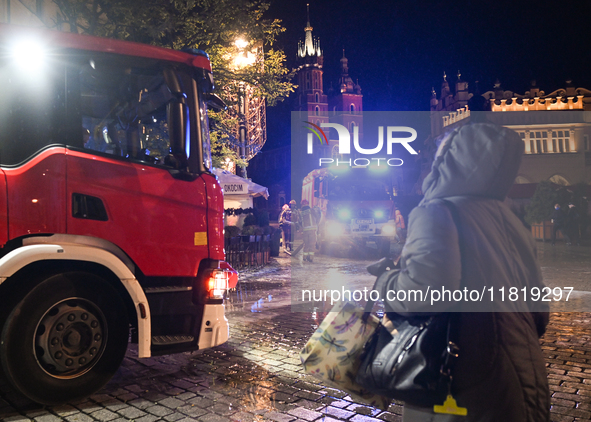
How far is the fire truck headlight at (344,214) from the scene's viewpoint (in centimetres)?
1766

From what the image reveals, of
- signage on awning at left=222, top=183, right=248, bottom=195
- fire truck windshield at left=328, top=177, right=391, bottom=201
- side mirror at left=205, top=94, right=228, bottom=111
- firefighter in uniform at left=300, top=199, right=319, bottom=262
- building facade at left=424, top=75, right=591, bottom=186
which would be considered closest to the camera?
side mirror at left=205, top=94, right=228, bottom=111

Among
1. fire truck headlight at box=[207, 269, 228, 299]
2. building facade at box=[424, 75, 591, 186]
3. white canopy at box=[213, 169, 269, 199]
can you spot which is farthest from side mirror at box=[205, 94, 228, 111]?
building facade at box=[424, 75, 591, 186]

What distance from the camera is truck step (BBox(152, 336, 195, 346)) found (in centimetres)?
443

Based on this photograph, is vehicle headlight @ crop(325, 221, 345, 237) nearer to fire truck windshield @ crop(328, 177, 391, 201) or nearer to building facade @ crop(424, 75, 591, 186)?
fire truck windshield @ crop(328, 177, 391, 201)

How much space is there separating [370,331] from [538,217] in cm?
2459

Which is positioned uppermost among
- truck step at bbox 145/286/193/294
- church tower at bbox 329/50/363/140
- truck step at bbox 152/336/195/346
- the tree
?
church tower at bbox 329/50/363/140

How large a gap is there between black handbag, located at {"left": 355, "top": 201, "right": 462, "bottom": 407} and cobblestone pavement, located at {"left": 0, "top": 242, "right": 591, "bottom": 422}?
6.14 ft

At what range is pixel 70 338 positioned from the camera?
4.01 m

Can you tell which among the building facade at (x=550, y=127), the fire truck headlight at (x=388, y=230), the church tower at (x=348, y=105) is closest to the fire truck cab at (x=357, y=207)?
the fire truck headlight at (x=388, y=230)

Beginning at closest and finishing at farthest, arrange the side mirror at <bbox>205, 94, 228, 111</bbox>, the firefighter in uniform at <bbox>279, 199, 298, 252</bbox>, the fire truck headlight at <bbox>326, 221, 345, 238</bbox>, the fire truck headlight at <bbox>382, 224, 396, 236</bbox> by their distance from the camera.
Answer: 1. the side mirror at <bbox>205, 94, 228, 111</bbox>
2. the fire truck headlight at <bbox>382, 224, 396, 236</bbox>
3. the fire truck headlight at <bbox>326, 221, 345, 238</bbox>
4. the firefighter in uniform at <bbox>279, 199, 298, 252</bbox>

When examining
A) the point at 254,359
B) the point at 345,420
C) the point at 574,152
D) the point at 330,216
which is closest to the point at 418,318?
the point at 345,420

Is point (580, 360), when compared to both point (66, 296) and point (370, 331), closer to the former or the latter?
point (370, 331)

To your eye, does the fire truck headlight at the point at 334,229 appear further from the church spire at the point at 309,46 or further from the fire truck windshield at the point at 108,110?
the church spire at the point at 309,46

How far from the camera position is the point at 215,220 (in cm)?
491
